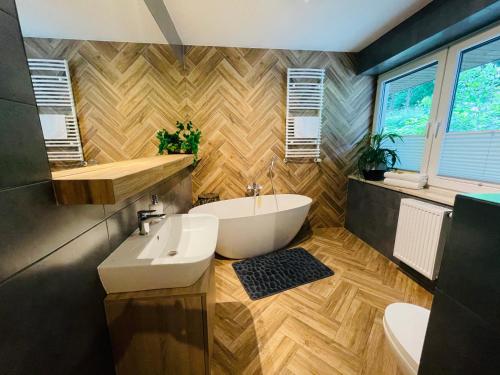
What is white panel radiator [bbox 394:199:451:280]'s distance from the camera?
1.59m

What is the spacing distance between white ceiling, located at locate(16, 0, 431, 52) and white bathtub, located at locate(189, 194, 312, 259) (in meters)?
1.77

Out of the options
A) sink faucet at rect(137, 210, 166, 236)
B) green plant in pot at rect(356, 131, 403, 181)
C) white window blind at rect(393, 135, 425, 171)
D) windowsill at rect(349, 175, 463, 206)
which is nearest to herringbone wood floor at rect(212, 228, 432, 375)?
windowsill at rect(349, 175, 463, 206)

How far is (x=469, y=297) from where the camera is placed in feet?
1.76

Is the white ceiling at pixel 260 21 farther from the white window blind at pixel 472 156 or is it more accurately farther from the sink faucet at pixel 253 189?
the sink faucet at pixel 253 189

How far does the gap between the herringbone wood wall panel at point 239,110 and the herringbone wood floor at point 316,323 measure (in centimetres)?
119

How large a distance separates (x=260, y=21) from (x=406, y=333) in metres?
2.69

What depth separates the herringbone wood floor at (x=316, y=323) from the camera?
1.21m

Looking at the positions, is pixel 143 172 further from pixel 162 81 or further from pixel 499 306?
pixel 162 81

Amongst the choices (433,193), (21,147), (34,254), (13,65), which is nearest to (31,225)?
(34,254)

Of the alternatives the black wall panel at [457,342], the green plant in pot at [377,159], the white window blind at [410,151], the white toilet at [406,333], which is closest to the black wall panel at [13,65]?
the black wall panel at [457,342]

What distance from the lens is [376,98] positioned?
2.76 meters

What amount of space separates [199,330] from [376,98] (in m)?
3.39

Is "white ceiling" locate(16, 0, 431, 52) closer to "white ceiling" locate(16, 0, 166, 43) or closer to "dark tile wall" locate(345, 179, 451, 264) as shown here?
"white ceiling" locate(16, 0, 166, 43)

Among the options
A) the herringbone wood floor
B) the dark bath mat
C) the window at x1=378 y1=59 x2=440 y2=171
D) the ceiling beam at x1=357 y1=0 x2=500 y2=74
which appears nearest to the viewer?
the herringbone wood floor
